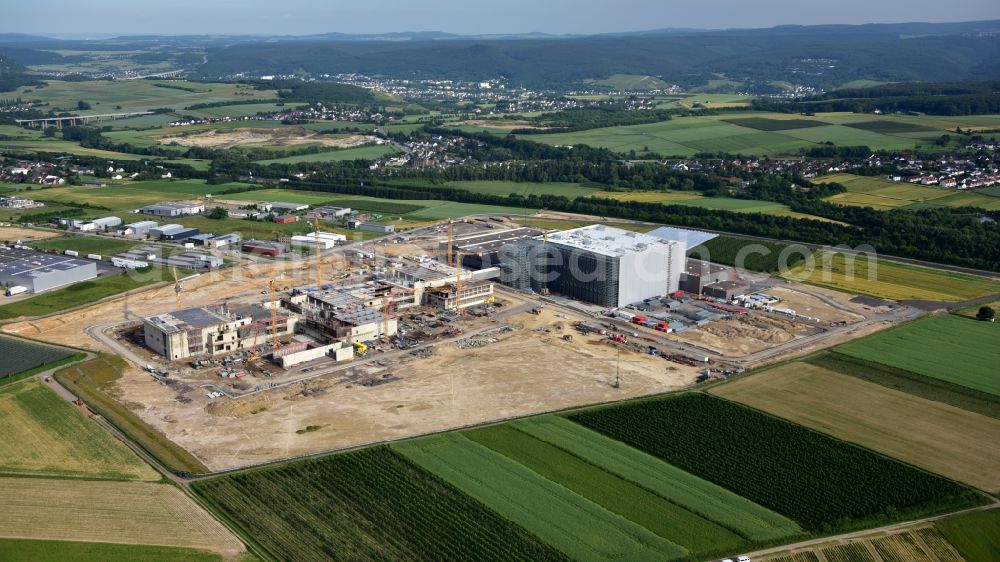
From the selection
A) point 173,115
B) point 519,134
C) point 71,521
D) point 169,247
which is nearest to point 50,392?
point 71,521

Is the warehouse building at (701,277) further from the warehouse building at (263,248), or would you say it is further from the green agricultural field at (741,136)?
the green agricultural field at (741,136)

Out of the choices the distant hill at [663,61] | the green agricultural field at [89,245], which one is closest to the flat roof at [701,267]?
the green agricultural field at [89,245]

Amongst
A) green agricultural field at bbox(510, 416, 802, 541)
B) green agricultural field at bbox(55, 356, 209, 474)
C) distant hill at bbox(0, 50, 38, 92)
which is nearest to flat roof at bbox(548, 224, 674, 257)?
green agricultural field at bbox(510, 416, 802, 541)

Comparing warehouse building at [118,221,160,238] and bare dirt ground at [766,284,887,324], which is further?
warehouse building at [118,221,160,238]

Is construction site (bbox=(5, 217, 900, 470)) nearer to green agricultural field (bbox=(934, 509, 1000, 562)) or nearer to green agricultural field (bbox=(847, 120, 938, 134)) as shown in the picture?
green agricultural field (bbox=(934, 509, 1000, 562))

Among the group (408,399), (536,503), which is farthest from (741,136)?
(536,503)

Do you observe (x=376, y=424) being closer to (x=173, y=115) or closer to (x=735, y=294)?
(x=735, y=294)
